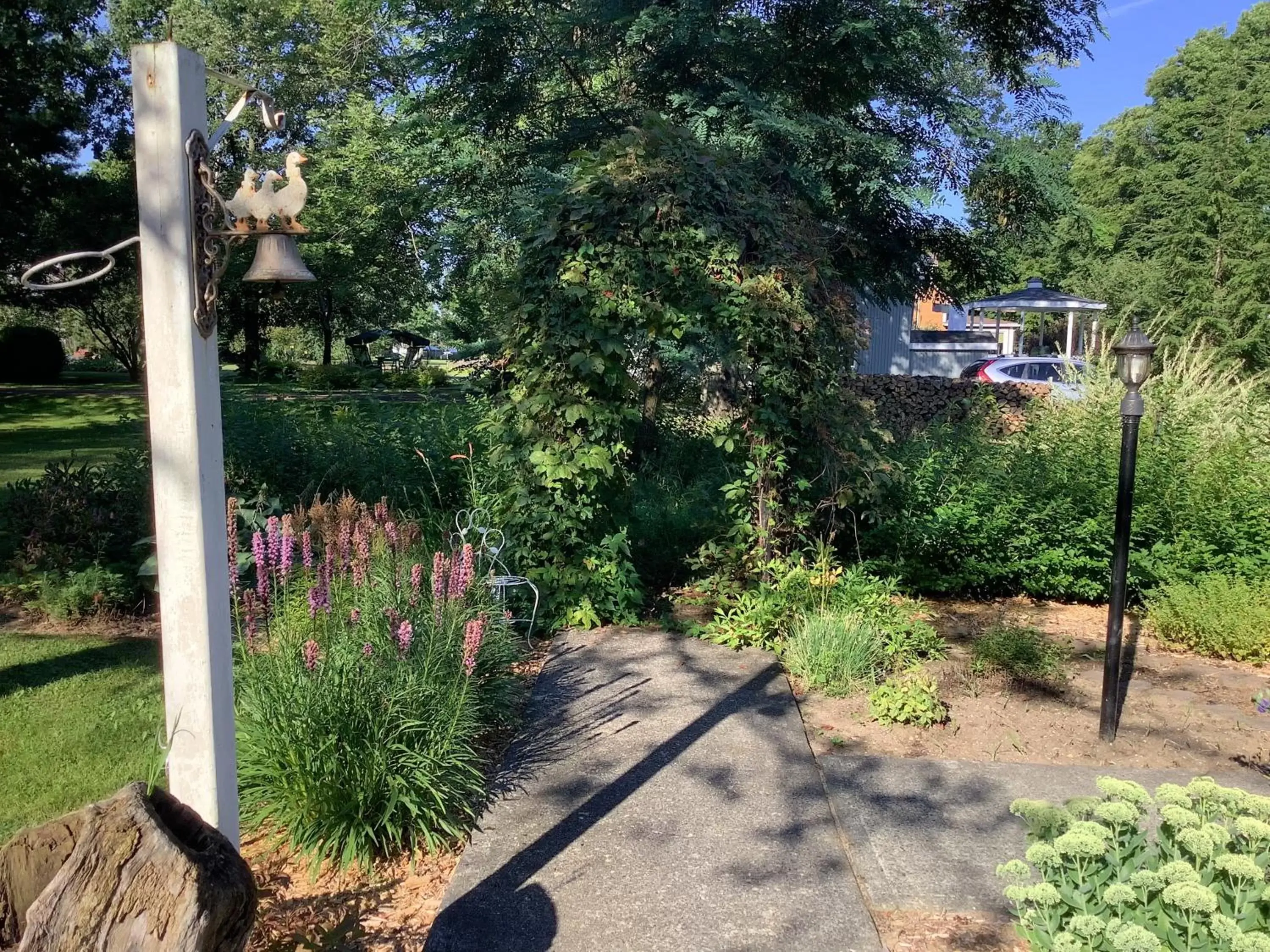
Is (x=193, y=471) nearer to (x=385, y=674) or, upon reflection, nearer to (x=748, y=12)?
(x=385, y=674)

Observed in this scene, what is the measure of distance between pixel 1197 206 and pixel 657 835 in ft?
97.9

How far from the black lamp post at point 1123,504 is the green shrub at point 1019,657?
710 mm

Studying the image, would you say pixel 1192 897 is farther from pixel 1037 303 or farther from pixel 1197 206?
pixel 1197 206

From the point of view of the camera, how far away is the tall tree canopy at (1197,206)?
25641mm

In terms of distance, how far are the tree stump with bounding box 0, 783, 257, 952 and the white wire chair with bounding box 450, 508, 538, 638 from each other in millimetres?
3559

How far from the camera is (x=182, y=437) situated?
228 cm

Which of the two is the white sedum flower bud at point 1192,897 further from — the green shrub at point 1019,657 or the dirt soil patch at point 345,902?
the green shrub at point 1019,657

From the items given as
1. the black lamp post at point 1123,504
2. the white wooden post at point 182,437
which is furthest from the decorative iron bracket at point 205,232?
the black lamp post at point 1123,504

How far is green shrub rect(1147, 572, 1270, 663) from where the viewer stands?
248 inches

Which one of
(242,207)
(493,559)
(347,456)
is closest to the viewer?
(242,207)

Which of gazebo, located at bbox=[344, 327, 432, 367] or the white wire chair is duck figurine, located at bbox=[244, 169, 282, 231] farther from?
gazebo, located at bbox=[344, 327, 432, 367]

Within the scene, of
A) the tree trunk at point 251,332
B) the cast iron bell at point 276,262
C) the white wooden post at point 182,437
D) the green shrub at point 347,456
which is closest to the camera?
the white wooden post at point 182,437

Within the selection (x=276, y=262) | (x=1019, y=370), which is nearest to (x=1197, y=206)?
(x=1019, y=370)

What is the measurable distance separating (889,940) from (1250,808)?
1178 mm
